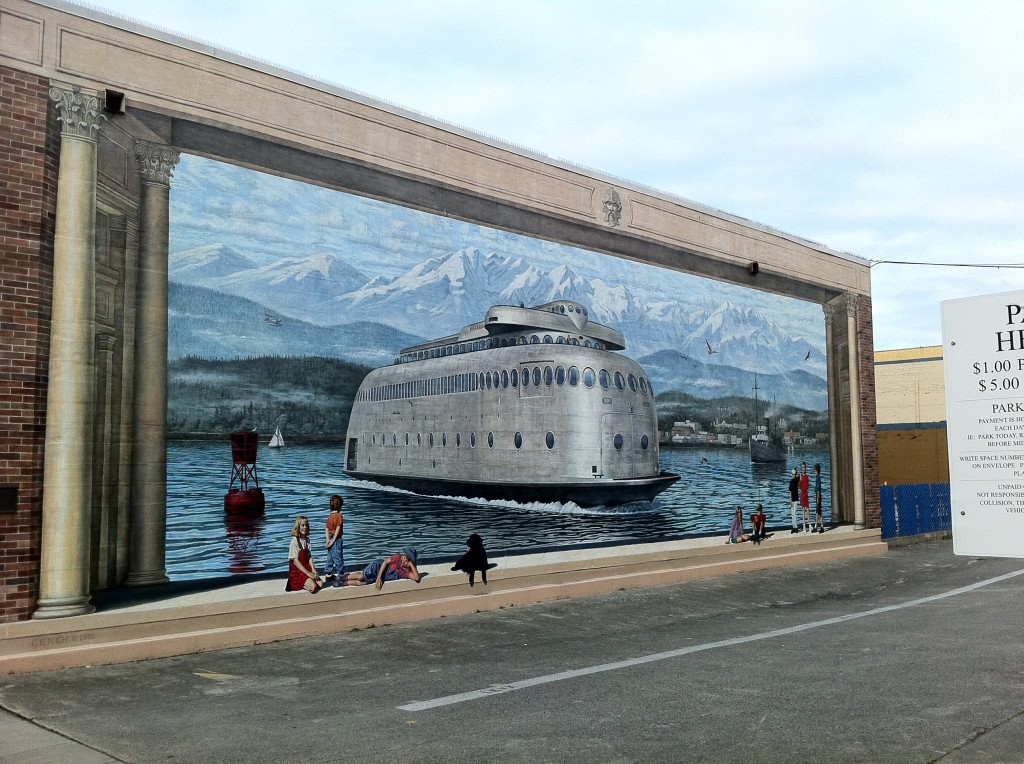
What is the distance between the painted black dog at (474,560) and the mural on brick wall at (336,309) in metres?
0.57

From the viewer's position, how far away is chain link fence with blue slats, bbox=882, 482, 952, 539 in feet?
85.9

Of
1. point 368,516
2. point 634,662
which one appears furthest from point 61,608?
point 634,662

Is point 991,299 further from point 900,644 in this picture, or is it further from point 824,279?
point 824,279

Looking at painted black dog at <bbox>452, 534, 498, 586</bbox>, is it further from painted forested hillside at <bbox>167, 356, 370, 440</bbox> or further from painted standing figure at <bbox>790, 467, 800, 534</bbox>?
painted standing figure at <bbox>790, 467, 800, 534</bbox>

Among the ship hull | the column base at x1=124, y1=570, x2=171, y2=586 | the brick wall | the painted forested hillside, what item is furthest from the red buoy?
the brick wall

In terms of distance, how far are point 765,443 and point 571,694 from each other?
14.6 meters

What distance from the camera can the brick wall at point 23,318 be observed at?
33.9 ft

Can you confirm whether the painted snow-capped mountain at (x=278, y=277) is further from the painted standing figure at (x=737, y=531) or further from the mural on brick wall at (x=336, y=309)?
the painted standing figure at (x=737, y=531)

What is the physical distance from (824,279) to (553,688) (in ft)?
61.1

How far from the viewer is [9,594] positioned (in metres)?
10.2

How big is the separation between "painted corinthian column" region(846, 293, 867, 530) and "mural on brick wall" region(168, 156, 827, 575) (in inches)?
226

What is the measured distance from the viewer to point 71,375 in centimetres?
1085

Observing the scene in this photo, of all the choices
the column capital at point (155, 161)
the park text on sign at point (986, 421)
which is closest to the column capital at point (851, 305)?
the column capital at point (155, 161)

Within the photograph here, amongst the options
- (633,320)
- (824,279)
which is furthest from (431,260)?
(824,279)
